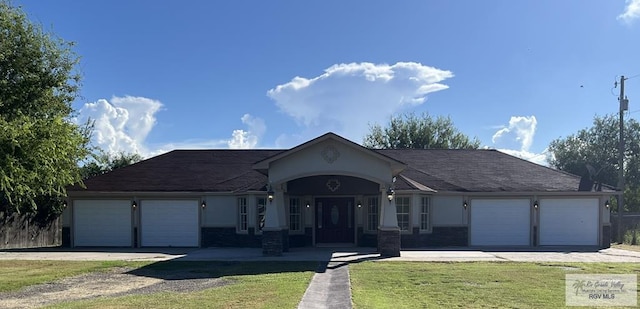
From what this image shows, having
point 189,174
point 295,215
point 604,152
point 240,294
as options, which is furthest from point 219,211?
point 604,152

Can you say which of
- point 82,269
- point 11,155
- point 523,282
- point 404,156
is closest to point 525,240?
point 404,156

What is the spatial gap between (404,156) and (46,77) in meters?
15.7

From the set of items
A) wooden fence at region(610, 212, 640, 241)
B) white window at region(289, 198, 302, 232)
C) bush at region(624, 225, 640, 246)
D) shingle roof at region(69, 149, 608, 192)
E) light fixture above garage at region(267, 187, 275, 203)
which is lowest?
bush at region(624, 225, 640, 246)

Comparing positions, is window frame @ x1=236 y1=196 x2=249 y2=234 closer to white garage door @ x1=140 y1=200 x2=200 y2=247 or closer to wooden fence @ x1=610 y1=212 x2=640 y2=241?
white garage door @ x1=140 y1=200 x2=200 y2=247

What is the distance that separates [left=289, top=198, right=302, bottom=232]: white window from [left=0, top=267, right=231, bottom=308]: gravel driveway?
280 inches

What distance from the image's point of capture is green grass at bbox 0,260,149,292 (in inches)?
453

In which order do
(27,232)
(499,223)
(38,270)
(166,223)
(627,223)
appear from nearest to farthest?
(38,270) → (499,223) → (166,223) → (27,232) → (627,223)

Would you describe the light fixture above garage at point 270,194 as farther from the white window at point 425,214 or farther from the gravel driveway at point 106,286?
the white window at point 425,214

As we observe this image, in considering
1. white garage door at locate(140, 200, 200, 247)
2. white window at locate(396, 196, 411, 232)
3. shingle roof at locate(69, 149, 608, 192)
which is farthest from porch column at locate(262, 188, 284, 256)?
white window at locate(396, 196, 411, 232)

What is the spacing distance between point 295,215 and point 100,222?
8.27 m

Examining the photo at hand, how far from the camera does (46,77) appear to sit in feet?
55.3

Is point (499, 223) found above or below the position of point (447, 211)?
below

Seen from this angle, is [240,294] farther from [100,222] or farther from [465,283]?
[100,222]

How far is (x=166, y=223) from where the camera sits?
812 inches
